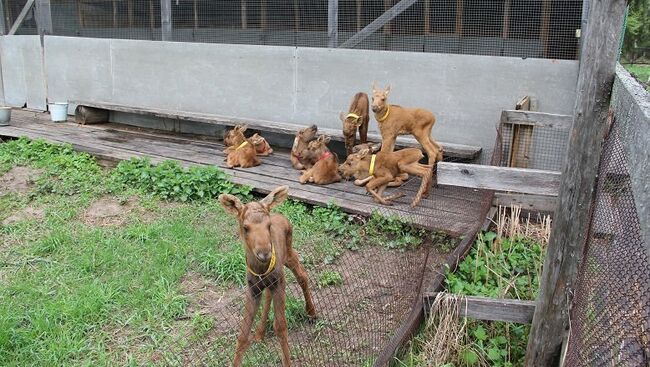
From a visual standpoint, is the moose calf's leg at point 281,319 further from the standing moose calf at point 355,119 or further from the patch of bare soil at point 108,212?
the standing moose calf at point 355,119

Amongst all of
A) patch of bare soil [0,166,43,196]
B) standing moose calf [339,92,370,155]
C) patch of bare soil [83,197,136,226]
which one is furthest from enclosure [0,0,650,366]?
patch of bare soil [83,197,136,226]

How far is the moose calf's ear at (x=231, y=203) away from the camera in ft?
Answer: 10.4

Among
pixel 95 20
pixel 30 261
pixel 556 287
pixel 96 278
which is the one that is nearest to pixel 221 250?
pixel 96 278

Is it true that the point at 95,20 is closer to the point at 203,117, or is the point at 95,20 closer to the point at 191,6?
the point at 191,6

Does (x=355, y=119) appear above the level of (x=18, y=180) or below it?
above

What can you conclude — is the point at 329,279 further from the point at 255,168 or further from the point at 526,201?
the point at 255,168

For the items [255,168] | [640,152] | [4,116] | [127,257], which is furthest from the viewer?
[4,116]

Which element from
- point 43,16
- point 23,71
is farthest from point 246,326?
point 23,71

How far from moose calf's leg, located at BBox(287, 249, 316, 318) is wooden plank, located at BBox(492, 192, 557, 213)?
2.68 m

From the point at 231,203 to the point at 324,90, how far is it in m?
5.27

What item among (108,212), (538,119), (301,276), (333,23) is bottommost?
(108,212)

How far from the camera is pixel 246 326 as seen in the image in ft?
10.6

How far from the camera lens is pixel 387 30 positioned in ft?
25.3

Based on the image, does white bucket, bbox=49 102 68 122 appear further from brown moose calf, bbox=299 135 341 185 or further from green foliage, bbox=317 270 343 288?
green foliage, bbox=317 270 343 288
